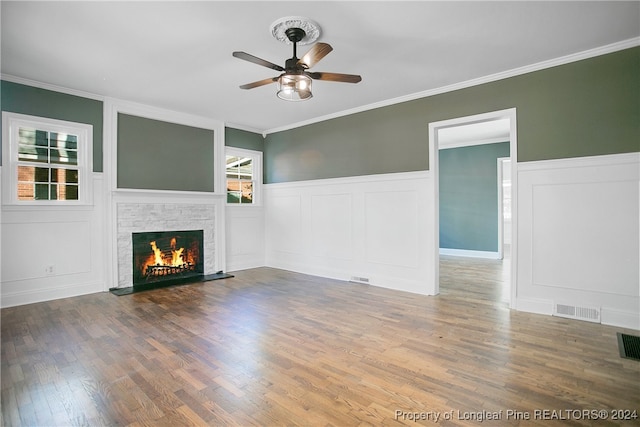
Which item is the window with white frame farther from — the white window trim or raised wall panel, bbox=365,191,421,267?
raised wall panel, bbox=365,191,421,267

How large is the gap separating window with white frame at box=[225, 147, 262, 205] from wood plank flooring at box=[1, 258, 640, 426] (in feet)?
9.76

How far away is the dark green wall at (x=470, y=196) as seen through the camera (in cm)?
819

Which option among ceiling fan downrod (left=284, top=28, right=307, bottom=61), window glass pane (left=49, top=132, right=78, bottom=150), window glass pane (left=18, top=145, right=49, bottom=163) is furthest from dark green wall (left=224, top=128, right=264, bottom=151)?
ceiling fan downrod (left=284, top=28, right=307, bottom=61)

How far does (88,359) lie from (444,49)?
4.48 metres

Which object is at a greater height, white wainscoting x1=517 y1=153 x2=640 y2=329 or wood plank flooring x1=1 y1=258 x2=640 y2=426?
white wainscoting x1=517 y1=153 x2=640 y2=329

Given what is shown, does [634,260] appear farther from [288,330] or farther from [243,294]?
[243,294]

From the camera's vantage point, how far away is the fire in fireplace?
17.4 feet

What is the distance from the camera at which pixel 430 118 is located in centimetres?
475

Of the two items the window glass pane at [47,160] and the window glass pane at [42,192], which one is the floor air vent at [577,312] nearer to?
the window glass pane at [47,160]

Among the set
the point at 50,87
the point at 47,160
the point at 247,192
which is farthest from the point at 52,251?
A: the point at 247,192

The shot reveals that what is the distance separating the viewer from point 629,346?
289cm

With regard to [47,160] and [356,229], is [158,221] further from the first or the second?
[356,229]

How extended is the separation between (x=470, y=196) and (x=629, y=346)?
6.03 m

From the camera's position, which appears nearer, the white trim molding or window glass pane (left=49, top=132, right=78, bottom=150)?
window glass pane (left=49, top=132, right=78, bottom=150)
